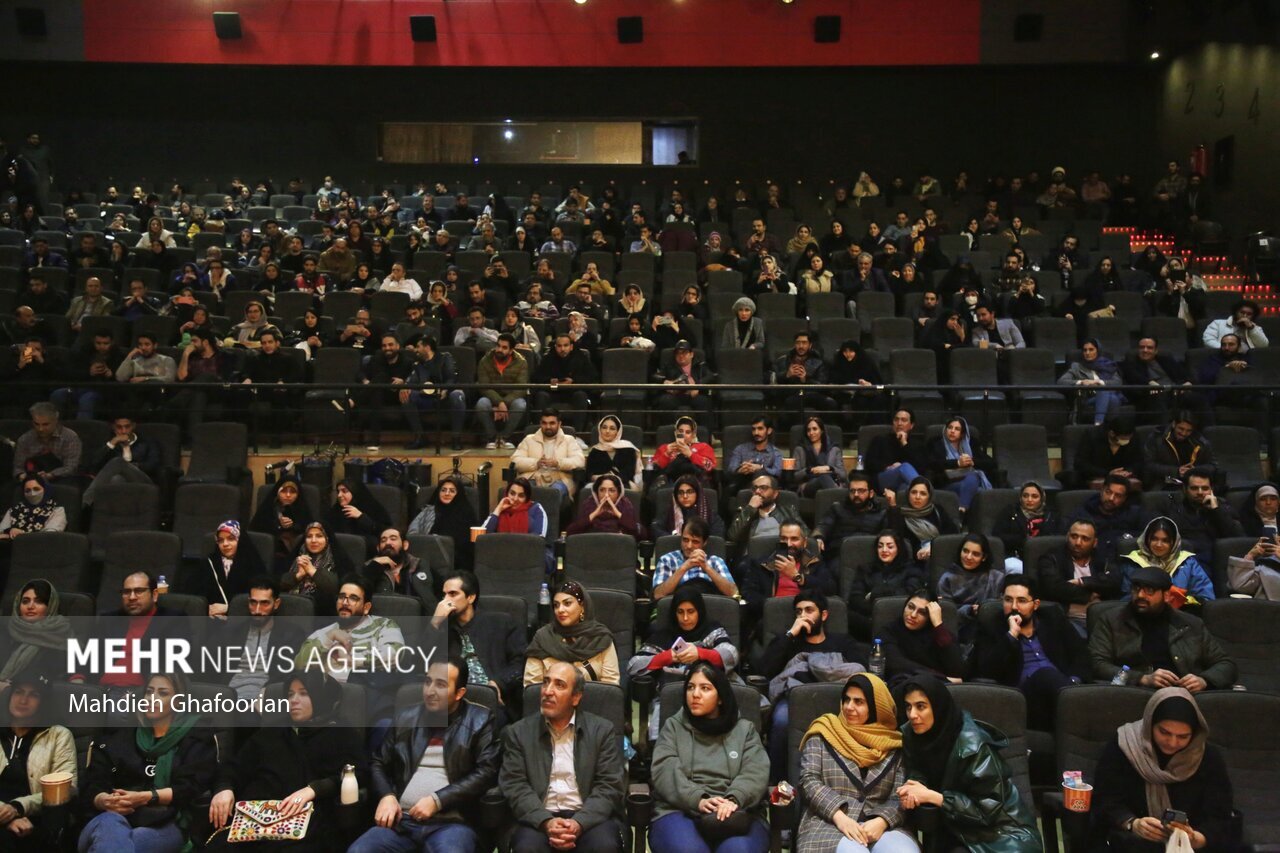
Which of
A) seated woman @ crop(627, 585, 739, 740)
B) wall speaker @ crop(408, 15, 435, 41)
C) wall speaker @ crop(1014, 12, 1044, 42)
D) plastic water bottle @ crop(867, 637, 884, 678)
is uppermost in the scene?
wall speaker @ crop(408, 15, 435, 41)

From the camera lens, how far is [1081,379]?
9062mm

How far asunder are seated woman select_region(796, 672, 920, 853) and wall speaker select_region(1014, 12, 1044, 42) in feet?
43.3

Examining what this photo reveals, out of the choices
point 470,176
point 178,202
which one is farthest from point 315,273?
point 470,176

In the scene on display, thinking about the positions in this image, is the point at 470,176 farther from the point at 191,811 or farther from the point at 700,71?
the point at 191,811

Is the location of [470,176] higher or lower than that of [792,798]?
higher

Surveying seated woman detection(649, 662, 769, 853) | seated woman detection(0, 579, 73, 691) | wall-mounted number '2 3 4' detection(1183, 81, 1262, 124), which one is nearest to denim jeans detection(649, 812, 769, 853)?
seated woman detection(649, 662, 769, 853)

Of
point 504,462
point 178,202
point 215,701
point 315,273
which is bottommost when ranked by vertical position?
point 215,701

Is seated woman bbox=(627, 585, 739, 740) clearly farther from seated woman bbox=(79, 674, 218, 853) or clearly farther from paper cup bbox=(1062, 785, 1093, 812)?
seated woman bbox=(79, 674, 218, 853)

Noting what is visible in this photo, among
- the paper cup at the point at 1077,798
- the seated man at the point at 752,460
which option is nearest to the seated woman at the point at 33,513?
the seated man at the point at 752,460

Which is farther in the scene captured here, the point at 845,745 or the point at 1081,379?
the point at 1081,379

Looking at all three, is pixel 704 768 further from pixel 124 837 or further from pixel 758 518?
pixel 758 518

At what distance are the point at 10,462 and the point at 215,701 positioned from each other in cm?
394

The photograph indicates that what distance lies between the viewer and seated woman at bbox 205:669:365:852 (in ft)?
15.0

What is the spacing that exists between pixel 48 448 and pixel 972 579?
570 cm
